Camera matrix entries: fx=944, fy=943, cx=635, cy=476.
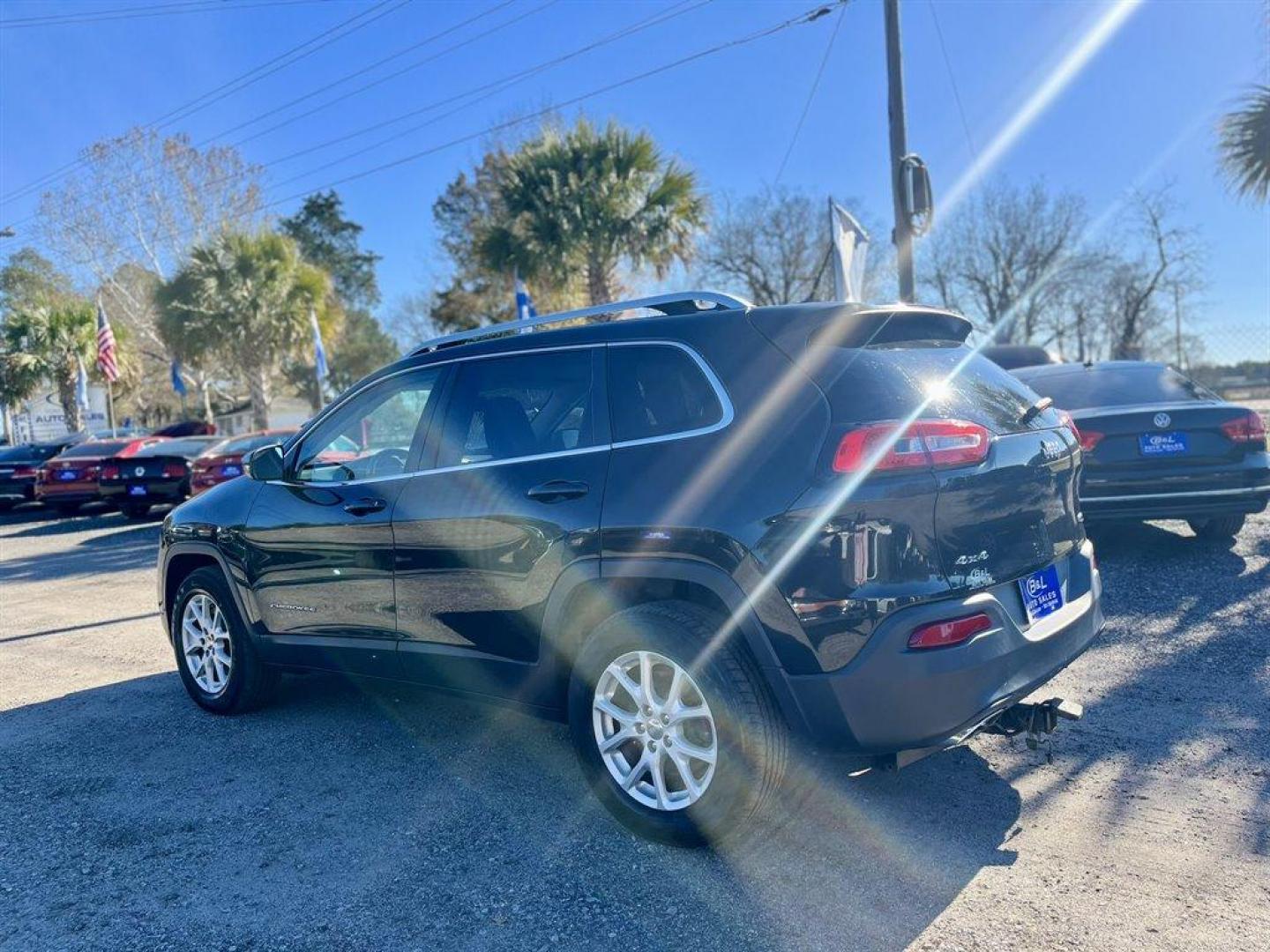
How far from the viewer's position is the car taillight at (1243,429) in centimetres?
675

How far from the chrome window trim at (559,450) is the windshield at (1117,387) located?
493 centimetres

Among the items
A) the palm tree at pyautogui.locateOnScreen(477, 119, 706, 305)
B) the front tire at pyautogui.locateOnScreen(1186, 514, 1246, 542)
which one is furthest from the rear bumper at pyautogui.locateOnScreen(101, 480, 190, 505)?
the front tire at pyautogui.locateOnScreen(1186, 514, 1246, 542)

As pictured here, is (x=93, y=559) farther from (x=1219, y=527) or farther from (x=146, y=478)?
(x=1219, y=527)

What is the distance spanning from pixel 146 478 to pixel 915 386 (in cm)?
1499

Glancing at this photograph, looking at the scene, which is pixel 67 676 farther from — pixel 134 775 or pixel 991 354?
pixel 991 354

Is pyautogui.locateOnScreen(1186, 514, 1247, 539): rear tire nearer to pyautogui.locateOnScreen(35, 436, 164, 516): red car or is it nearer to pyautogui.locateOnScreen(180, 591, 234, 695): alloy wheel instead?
pyautogui.locateOnScreen(180, 591, 234, 695): alloy wheel

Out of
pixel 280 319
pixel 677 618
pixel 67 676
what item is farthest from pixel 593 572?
pixel 280 319

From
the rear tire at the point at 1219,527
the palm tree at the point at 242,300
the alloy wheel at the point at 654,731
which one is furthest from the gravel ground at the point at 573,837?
the palm tree at the point at 242,300

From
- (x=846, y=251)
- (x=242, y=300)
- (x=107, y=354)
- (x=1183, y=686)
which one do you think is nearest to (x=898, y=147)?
(x=846, y=251)

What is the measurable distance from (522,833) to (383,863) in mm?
502

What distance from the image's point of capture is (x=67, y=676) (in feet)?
20.1

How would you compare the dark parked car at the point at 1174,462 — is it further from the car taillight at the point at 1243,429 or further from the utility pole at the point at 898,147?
the utility pole at the point at 898,147

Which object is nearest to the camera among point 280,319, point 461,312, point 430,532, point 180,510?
point 430,532

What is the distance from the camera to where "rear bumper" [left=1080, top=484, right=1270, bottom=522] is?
6.70 metres
